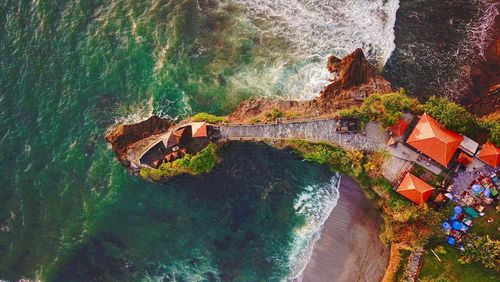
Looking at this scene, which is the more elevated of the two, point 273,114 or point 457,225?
point 273,114

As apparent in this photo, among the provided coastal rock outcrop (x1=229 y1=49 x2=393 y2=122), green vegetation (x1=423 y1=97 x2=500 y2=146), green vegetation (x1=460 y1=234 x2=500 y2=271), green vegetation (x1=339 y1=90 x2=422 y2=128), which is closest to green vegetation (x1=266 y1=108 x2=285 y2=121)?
coastal rock outcrop (x1=229 y1=49 x2=393 y2=122)

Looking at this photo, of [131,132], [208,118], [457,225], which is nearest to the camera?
[457,225]

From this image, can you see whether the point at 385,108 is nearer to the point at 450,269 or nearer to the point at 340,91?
the point at 340,91

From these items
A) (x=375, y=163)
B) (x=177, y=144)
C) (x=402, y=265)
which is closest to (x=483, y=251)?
(x=402, y=265)

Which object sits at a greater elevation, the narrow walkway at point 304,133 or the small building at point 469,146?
the small building at point 469,146

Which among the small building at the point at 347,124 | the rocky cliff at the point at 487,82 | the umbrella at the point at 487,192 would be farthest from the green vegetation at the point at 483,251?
the small building at the point at 347,124

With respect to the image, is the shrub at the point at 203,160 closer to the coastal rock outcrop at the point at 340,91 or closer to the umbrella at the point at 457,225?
the coastal rock outcrop at the point at 340,91

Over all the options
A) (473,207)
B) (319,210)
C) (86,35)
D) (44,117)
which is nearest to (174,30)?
(86,35)
